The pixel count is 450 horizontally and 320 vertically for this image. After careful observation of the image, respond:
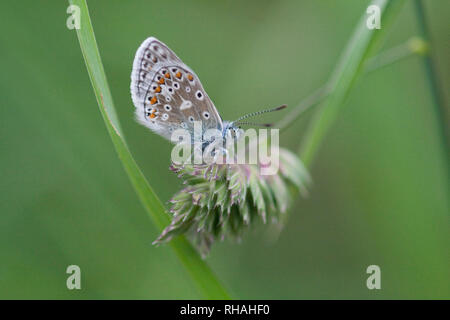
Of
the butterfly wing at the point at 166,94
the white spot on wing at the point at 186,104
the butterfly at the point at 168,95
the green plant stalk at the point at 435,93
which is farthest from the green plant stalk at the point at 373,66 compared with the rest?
the white spot on wing at the point at 186,104

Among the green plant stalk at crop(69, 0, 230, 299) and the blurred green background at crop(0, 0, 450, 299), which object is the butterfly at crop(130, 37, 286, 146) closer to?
the green plant stalk at crop(69, 0, 230, 299)

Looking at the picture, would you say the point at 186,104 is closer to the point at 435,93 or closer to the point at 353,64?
the point at 353,64

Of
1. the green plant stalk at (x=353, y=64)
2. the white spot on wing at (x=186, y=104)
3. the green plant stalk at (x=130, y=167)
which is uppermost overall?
the green plant stalk at (x=353, y=64)

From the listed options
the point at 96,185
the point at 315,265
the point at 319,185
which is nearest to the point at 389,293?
the point at 315,265

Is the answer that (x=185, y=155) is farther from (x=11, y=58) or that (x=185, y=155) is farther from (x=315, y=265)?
(x=315, y=265)

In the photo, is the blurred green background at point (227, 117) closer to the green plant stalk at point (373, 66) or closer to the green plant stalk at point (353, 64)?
the green plant stalk at point (373, 66)

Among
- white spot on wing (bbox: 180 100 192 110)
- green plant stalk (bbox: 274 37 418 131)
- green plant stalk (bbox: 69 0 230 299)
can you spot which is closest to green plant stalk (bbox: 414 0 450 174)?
green plant stalk (bbox: 274 37 418 131)
